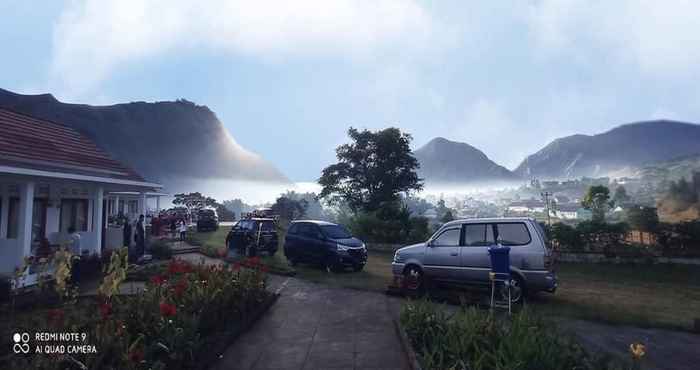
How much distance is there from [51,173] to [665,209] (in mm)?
35587

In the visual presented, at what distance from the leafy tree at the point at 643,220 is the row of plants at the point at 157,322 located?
15992 millimetres

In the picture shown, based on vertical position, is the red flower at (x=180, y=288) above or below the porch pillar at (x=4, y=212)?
below

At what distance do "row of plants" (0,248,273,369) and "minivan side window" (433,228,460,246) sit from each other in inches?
193

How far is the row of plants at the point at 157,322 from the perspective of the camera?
13.5 feet

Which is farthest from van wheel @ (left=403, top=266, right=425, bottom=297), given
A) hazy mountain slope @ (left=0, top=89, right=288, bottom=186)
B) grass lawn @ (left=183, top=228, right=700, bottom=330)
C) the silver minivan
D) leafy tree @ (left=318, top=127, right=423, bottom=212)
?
hazy mountain slope @ (left=0, top=89, right=288, bottom=186)

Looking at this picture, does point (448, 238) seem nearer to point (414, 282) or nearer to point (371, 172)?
point (414, 282)

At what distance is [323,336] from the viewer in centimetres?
622

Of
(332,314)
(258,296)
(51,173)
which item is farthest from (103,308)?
(51,173)

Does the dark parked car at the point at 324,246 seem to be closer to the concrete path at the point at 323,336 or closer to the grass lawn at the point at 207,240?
the concrete path at the point at 323,336

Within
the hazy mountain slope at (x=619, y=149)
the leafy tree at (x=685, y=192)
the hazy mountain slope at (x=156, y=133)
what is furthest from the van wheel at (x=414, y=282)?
the hazy mountain slope at (x=619, y=149)

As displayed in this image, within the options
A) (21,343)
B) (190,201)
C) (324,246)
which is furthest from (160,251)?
(190,201)

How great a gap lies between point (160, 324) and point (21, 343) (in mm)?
1761

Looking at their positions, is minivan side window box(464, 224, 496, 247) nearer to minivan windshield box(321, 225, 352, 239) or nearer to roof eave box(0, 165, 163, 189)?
minivan windshield box(321, 225, 352, 239)

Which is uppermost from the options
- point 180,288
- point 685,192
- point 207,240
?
point 685,192
